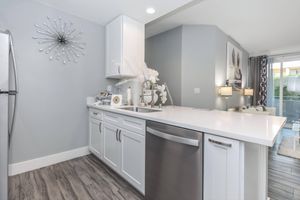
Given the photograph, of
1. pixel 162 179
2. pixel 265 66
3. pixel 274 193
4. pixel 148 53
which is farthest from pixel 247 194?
pixel 265 66

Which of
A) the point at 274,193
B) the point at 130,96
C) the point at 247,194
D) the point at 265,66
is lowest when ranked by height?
the point at 274,193

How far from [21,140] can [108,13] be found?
2.22 metres

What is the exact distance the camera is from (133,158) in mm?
1687

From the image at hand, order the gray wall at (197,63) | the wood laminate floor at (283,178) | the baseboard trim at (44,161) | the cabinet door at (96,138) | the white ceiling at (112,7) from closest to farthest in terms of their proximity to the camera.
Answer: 1. the wood laminate floor at (283,178)
2. the baseboard trim at (44,161)
3. the white ceiling at (112,7)
4. the cabinet door at (96,138)
5. the gray wall at (197,63)

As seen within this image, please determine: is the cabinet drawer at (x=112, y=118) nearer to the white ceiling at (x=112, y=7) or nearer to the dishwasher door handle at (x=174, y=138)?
the dishwasher door handle at (x=174, y=138)

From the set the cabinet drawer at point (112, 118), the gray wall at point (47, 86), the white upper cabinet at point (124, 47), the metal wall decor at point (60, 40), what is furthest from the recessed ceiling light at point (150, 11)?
the cabinet drawer at point (112, 118)

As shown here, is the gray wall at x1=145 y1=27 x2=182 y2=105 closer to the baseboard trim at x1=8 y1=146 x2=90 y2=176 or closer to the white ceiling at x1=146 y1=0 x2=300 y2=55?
the white ceiling at x1=146 y1=0 x2=300 y2=55

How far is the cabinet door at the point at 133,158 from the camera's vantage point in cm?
158

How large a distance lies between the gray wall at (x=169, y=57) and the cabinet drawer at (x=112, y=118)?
1.90 metres

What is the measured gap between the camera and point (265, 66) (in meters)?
5.91

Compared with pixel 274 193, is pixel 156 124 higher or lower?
higher

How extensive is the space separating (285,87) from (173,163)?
648 cm

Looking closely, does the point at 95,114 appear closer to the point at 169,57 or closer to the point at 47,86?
the point at 47,86

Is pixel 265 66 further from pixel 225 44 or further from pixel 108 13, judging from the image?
pixel 108 13
